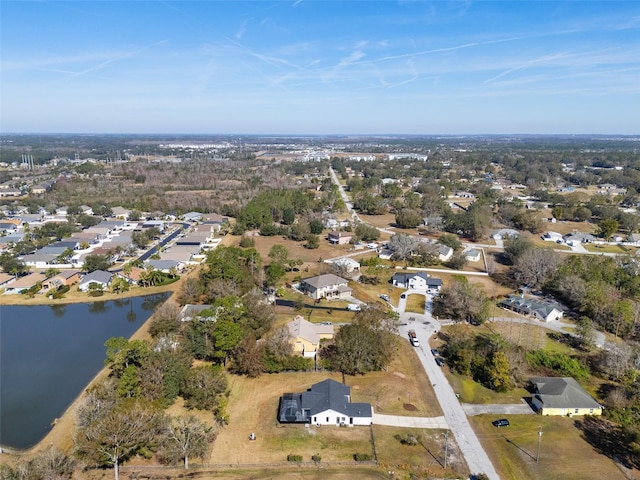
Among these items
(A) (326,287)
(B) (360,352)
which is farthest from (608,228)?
(B) (360,352)

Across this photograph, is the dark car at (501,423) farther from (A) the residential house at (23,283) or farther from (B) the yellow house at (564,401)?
(A) the residential house at (23,283)

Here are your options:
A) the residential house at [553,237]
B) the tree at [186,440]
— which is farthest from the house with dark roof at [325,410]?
the residential house at [553,237]

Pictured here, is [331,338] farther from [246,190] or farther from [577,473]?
[246,190]

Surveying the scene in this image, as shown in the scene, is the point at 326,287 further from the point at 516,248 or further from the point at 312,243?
the point at 516,248

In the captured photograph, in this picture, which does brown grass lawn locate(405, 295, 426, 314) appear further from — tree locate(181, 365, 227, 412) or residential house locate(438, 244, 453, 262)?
tree locate(181, 365, 227, 412)

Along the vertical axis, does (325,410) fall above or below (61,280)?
below

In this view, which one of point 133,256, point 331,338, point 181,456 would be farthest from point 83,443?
point 133,256

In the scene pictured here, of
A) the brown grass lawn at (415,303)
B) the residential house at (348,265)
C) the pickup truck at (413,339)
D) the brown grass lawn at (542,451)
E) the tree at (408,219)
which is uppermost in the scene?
the tree at (408,219)
